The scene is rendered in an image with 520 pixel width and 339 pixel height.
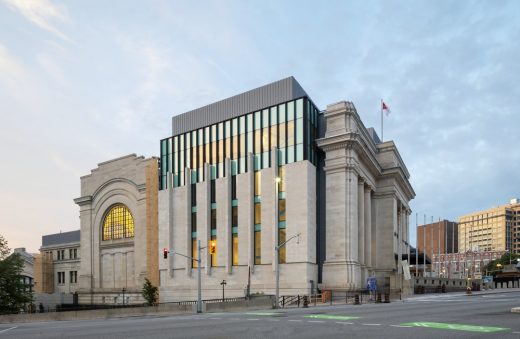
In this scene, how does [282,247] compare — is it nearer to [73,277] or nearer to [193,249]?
[193,249]

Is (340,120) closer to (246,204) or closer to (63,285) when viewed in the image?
(246,204)

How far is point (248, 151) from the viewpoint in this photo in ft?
203

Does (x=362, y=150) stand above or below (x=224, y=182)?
above

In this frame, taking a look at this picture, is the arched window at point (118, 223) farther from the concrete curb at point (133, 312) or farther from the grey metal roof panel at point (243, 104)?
the concrete curb at point (133, 312)

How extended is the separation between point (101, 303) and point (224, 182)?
34.7 m

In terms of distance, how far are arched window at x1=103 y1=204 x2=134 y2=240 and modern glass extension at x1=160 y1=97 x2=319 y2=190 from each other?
1168 cm

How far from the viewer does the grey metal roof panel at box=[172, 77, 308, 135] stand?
204 ft

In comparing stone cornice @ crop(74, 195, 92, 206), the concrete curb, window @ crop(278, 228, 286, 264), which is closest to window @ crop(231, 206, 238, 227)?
window @ crop(278, 228, 286, 264)

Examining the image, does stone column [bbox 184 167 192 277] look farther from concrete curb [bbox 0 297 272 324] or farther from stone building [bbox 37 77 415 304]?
concrete curb [bbox 0 297 272 324]

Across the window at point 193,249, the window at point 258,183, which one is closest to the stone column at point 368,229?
the window at point 258,183

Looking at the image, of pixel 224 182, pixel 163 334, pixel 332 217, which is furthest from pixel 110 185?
pixel 163 334

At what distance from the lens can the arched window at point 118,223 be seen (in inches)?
3088

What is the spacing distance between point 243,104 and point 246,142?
6.33 m

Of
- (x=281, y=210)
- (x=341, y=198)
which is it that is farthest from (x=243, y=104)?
(x=341, y=198)
